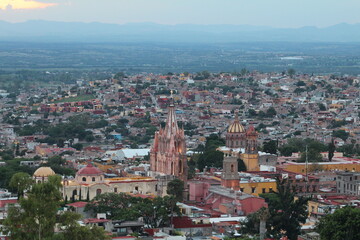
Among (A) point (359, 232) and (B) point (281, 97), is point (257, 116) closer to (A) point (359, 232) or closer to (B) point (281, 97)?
(B) point (281, 97)

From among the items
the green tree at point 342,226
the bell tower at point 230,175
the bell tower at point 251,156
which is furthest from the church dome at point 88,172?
the green tree at point 342,226

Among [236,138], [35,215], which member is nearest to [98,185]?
[236,138]

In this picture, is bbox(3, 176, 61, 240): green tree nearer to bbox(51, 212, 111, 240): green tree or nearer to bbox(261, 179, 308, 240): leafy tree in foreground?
bbox(51, 212, 111, 240): green tree

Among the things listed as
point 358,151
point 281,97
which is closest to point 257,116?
point 281,97

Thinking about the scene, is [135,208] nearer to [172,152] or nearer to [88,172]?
[88,172]

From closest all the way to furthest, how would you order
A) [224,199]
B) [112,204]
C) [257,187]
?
1. [112,204]
2. [224,199]
3. [257,187]

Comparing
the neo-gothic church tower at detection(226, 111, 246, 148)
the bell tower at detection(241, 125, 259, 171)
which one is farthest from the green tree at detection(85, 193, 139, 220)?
the neo-gothic church tower at detection(226, 111, 246, 148)

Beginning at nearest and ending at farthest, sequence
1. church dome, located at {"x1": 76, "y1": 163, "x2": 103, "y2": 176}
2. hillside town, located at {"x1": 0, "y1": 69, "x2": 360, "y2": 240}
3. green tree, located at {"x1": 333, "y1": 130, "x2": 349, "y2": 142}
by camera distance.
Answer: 1. hillside town, located at {"x1": 0, "y1": 69, "x2": 360, "y2": 240}
2. church dome, located at {"x1": 76, "y1": 163, "x2": 103, "y2": 176}
3. green tree, located at {"x1": 333, "y1": 130, "x2": 349, "y2": 142}
